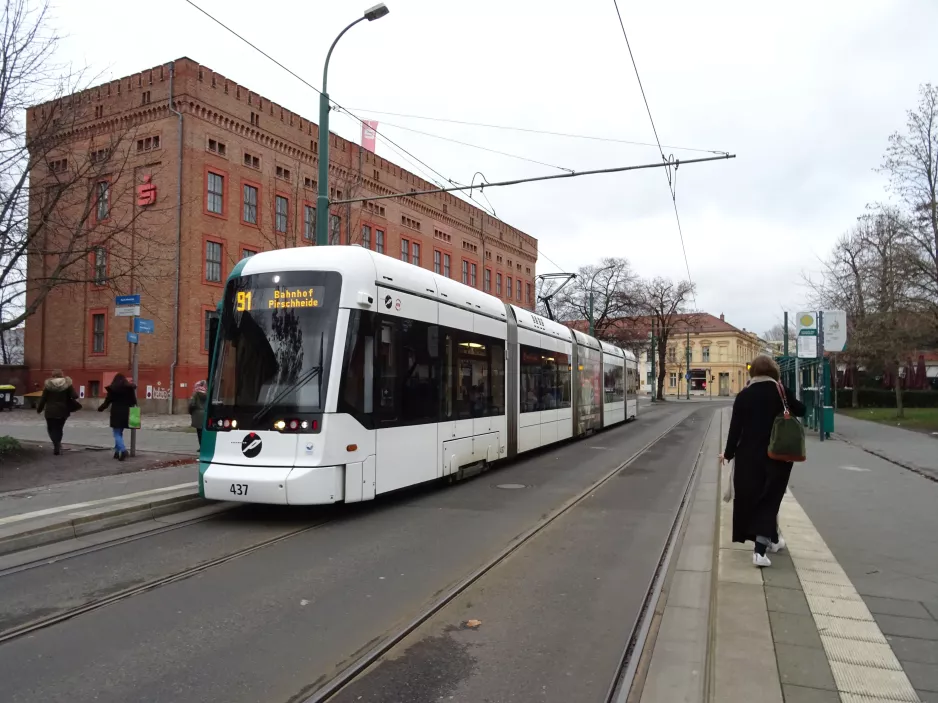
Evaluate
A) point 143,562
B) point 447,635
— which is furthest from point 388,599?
point 143,562

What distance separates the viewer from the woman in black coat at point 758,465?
5.55 m

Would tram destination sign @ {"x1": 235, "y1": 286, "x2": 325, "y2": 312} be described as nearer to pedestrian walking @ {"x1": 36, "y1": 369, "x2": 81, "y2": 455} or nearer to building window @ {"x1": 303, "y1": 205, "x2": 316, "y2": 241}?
pedestrian walking @ {"x1": 36, "y1": 369, "x2": 81, "y2": 455}

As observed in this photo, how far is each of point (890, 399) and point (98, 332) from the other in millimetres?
50696

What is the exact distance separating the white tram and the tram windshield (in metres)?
0.01

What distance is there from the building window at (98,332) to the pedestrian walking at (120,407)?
23.7 m

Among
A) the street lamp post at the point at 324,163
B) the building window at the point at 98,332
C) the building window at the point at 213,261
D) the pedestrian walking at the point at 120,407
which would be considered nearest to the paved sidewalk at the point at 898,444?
the street lamp post at the point at 324,163

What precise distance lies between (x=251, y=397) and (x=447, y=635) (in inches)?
169

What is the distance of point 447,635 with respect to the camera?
4.39 meters

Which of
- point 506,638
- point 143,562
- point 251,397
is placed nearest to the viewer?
point 506,638

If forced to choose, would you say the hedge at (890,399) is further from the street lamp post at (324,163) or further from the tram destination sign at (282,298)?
the tram destination sign at (282,298)

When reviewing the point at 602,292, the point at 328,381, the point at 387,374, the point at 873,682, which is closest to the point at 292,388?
the point at 328,381

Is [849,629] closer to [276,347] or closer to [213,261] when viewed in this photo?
[276,347]

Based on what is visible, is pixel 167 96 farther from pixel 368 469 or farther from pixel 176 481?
pixel 368 469

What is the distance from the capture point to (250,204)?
3459 centimetres
